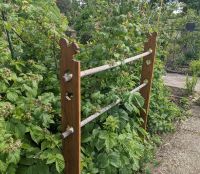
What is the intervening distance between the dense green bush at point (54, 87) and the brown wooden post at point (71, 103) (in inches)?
3.9

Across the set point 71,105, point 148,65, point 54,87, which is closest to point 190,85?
point 148,65

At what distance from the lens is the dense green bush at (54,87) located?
6.96 feet

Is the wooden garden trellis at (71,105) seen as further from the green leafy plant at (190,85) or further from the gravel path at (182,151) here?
the green leafy plant at (190,85)

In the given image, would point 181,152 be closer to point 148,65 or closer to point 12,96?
point 148,65

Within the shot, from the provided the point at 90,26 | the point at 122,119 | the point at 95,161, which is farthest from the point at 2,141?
the point at 90,26

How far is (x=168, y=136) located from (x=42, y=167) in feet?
8.93

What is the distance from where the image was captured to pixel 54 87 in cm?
270

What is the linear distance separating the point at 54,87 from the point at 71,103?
703 mm

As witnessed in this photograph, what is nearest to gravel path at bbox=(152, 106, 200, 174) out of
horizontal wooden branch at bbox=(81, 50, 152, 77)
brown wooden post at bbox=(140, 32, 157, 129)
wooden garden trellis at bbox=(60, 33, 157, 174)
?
brown wooden post at bbox=(140, 32, 157, 129)

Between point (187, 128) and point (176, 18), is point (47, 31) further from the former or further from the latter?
point (176, 18)

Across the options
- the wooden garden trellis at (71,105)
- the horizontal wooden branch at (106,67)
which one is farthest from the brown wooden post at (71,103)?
the horizontal wooden branch at (106,67)

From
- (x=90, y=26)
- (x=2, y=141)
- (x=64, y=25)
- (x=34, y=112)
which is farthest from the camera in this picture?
(x=90, y=26)

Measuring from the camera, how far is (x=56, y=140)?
220cm

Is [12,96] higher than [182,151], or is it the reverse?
[12,96]
